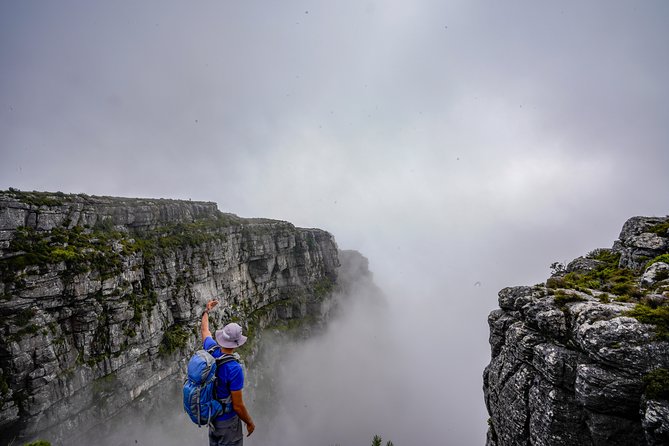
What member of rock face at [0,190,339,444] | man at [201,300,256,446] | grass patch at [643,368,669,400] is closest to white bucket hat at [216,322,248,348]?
man at [201,300,256,446]

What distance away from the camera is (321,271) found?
399 feet

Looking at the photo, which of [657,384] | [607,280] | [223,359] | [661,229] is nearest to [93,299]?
[223,359]

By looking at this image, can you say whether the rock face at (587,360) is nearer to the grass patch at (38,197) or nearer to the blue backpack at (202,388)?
the blue backpack at (202,388)

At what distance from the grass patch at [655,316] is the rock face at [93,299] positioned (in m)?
49.1

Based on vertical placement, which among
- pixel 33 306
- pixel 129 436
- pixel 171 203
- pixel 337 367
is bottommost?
pixel 337 367

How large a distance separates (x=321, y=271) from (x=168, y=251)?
73648 mm

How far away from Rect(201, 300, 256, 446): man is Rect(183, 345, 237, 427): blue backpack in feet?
0.59

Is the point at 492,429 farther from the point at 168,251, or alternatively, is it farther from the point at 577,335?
the point at 168,251

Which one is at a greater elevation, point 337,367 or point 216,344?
point 216,344

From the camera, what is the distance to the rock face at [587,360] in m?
8.52

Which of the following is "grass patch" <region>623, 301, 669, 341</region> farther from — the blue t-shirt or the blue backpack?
the blue backpack

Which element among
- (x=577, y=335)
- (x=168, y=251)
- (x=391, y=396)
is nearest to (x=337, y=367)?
(x=391, y=396)

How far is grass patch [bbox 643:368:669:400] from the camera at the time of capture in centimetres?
776

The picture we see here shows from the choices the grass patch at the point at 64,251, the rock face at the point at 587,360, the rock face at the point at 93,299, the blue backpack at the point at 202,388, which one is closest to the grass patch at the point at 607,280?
the rock face at the point at 587,360
